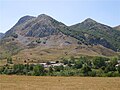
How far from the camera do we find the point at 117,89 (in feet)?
91.4

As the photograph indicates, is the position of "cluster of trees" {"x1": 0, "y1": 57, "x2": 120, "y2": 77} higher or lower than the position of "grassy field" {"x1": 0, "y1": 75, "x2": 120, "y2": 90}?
higher

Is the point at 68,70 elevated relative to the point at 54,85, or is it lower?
elevated

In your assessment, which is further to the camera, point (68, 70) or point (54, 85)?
point (68, 70)

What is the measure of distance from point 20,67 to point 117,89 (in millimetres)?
101335

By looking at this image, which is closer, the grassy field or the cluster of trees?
the grassy field

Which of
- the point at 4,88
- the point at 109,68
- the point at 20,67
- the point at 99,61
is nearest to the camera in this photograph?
the point at 4,88

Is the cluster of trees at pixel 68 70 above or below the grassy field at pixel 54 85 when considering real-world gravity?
above

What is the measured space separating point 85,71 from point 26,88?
6068cm

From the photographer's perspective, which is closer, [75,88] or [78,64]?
[75,88]

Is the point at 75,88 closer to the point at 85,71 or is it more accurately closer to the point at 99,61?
the point at 85,71

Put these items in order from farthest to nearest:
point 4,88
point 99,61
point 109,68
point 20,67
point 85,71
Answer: point 99,61 < point 20,67 < point 109,68 < point 85,71 < point 4,88

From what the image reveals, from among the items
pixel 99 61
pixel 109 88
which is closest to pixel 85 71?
pixel 109 88

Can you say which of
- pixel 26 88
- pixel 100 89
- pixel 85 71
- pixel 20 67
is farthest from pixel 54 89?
pixel 20 67

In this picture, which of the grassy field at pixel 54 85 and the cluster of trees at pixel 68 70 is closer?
the grassy field at pixel 54 85
